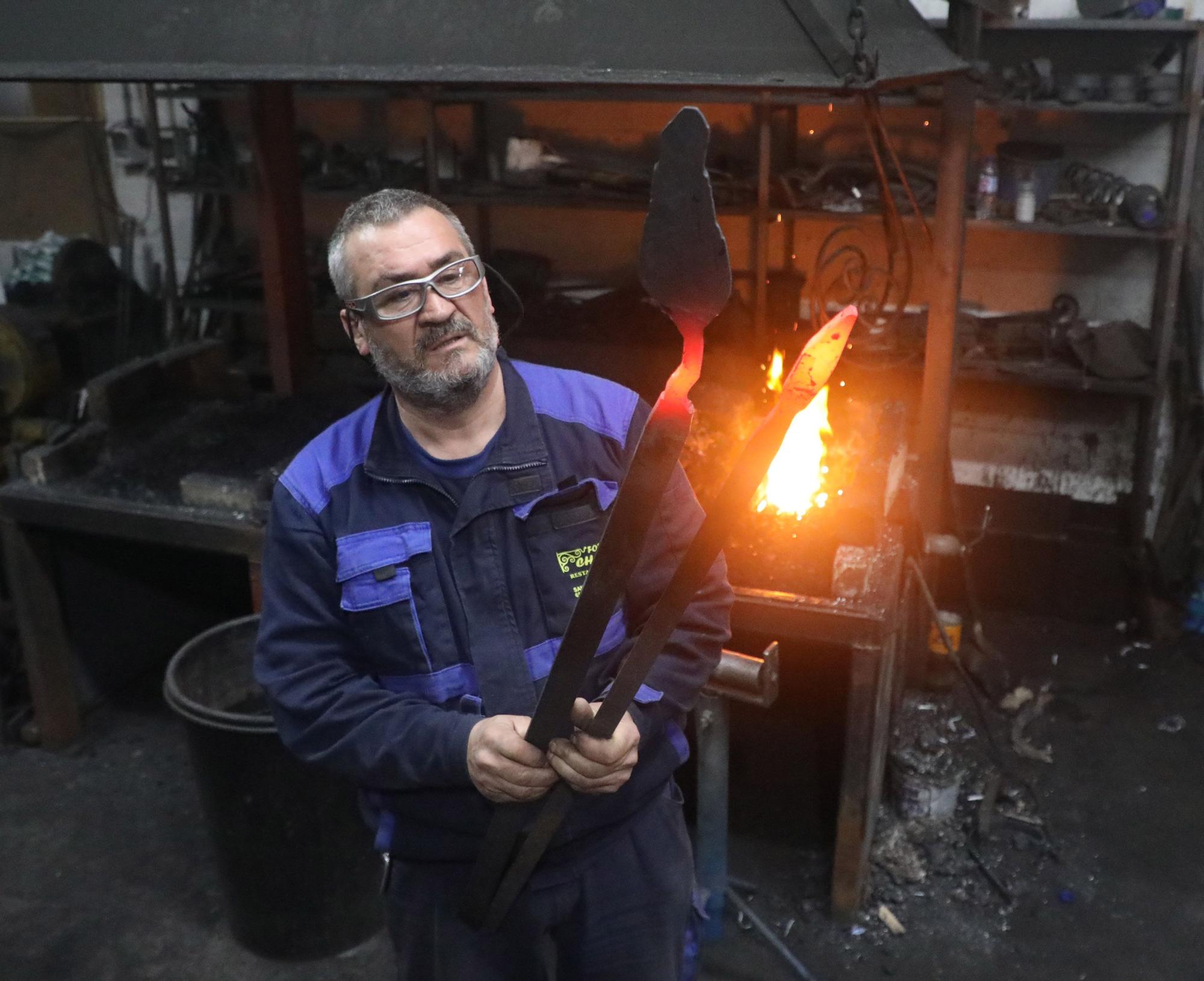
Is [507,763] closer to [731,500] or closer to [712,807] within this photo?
[731,500]

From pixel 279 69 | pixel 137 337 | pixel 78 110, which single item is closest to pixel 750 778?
pixel 279 69

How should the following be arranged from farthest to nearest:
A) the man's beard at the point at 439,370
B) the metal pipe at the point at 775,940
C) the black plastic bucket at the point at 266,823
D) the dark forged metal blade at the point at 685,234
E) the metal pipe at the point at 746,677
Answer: the metal pipe at the point at 775,940
the black plastic bucket at the point at 266,823
the metal pipe at the point at 746,677
the man's beard at the point at 439,370
the dark forged metal blade at the point at 685,234

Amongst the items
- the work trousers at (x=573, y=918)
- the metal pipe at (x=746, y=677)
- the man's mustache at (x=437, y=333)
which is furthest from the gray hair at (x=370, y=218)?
the metal pipe at (x=746, y=677)

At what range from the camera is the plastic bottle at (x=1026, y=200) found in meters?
5.11

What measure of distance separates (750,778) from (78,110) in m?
5.71

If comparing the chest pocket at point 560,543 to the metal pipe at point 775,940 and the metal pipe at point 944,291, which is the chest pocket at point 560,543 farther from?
the metal pipe at point 944,291

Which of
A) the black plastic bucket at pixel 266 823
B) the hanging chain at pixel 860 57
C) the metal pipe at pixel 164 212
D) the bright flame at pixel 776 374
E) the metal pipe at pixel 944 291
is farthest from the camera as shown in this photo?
the metal pipe at pixel 164 212

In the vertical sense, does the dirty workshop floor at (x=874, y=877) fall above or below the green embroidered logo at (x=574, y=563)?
below

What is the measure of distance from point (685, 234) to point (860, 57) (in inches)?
34.1

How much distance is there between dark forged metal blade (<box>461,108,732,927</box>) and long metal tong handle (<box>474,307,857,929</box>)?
6cm

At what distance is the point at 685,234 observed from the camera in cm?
126

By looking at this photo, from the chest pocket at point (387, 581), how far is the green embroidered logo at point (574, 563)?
225 millimetres

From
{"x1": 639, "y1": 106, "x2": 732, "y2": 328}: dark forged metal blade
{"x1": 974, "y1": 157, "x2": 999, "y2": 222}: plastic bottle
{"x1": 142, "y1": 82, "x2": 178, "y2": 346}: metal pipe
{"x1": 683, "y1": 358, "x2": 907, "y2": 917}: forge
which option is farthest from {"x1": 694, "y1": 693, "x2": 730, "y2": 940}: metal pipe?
{"x1": 142, "y1": 82, "x2": 178, "y2": 346}: metal pipe

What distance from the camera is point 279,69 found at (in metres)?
2.23
